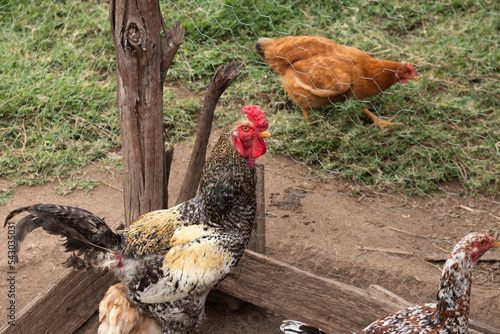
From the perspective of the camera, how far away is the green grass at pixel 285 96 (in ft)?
13.0

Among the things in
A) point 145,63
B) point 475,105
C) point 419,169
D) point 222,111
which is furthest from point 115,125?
point 475,105

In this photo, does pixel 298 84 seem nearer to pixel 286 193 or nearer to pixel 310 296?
pixel 286 193

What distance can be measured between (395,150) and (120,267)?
2.66 m

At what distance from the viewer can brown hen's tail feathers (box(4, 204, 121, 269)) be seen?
6.71 feet

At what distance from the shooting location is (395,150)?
4152mm

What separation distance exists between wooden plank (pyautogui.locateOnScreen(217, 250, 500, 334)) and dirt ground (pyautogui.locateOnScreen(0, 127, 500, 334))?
0.29m

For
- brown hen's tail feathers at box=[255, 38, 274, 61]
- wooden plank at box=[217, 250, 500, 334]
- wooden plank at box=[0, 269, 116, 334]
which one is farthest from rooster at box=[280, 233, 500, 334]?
brown hen's tail feathers at box=[255, 38, 274, 61]

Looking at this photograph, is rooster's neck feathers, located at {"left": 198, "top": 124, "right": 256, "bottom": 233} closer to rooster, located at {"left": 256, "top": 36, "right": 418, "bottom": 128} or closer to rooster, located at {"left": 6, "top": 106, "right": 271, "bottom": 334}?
rooster, located at {"left": 6, "top": 106, "right": 271, "bottom": 334}

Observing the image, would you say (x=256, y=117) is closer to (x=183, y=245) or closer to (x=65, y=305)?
(x=183, y=245)

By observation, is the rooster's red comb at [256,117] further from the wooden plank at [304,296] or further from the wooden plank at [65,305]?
the wooden plank at [65,305]

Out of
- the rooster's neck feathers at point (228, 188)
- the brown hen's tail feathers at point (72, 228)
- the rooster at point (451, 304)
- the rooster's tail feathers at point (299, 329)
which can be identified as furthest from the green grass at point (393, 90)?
the brown hen's tail feathers at point (72, 228)

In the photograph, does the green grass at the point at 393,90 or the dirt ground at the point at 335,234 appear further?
the green grass at the point at 393,90

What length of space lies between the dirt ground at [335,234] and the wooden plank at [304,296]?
0.29 meters

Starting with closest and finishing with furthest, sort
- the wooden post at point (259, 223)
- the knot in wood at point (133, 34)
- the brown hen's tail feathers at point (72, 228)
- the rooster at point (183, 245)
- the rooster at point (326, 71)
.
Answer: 1. the brown hen's tail feathers at point (72, 228)
2. the rooster at point (183, 245)
3. the knot in wood at point (133, 34)
4. the wooden post at point (259, 223)
5. the rooster at point (326, 71)
